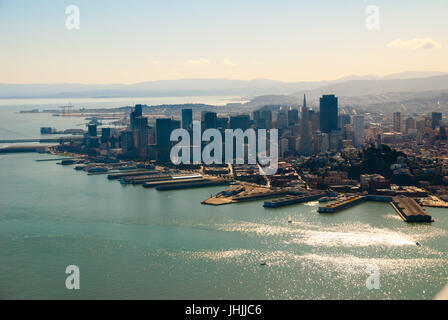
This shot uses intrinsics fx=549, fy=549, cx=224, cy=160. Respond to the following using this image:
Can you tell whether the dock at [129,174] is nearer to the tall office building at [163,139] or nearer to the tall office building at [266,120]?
the tall office building at [163,139]

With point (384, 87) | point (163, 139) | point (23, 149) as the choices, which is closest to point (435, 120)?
point (163, 139)

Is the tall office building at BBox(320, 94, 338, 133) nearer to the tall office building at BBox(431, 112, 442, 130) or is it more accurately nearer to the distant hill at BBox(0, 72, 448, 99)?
the tall office building at BBox(431, 112, 442, 130)

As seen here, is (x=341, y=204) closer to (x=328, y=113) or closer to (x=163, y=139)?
(x=163, y=139)

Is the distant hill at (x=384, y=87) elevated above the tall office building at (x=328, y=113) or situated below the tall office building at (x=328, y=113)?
above

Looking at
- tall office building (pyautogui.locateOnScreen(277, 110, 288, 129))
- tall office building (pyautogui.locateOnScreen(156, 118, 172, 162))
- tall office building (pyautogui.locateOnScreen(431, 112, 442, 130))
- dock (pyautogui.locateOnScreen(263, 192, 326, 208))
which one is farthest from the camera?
tall office building (pyautogui.locateOnScreen(277, 110, 288, 129))

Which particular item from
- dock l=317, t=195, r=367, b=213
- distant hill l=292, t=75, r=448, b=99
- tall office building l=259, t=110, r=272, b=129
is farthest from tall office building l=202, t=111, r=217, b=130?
distant hill l=292, t=75, r=448, b=99

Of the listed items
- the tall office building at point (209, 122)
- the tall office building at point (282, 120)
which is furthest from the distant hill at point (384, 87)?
the tall office building at point (209, 122)
